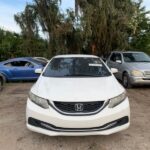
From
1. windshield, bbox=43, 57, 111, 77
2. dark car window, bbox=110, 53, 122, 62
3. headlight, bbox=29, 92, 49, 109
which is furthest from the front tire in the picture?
headlight, bbox=29, 92, 49, 109

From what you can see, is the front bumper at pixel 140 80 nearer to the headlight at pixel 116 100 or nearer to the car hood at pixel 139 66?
the car hood at pixel 139 66

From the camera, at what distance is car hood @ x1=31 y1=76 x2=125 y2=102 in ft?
16.2

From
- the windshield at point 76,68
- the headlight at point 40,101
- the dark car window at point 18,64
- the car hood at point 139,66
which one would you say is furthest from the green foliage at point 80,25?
the headlight at point 40,101

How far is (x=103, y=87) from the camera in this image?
5.39m

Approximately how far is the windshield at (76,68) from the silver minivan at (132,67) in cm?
478

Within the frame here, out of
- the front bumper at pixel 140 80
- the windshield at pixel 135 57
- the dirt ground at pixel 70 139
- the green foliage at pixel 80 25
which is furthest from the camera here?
the green foliage at pixel 80 25

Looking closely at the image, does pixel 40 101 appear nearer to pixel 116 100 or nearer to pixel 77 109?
pixel 77 109

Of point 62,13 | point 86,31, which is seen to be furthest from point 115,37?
point 62,13

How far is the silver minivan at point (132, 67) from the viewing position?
11.6 m

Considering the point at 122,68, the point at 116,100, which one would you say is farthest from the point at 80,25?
the point at 116,100

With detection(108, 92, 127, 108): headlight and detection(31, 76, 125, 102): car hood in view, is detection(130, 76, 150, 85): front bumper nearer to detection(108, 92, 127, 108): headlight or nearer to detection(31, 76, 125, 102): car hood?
detection(31, 76, 125, 102): car hood

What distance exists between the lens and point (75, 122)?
471cm

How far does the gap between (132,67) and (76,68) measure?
571 cm

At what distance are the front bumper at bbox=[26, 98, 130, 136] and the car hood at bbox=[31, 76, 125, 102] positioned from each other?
0.25 metres
